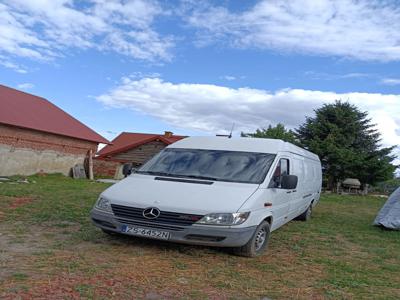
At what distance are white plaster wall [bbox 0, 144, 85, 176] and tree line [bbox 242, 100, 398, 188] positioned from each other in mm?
18531

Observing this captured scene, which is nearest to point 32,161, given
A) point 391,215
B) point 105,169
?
point 105,169

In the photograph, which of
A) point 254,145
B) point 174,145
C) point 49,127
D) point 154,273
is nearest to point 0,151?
point 49,127

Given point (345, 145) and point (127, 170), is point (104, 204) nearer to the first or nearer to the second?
point (127, 170)

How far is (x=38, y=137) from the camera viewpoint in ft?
75.0

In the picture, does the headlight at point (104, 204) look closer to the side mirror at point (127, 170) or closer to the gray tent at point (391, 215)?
the side mirror at point (127, 170)

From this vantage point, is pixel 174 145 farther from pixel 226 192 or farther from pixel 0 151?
pixel 0 151

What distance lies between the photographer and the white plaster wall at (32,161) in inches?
822

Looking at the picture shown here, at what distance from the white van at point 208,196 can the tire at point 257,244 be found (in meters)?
0.01

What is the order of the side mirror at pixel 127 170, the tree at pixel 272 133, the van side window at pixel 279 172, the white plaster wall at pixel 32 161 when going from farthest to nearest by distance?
the tree at pixel 272 133 < the white plaster wall at pixel 32 161 < the side mirror at pixel 127 170 < the van side window at pixel 279 172

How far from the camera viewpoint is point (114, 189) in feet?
21.5

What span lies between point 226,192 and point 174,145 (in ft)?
7.37

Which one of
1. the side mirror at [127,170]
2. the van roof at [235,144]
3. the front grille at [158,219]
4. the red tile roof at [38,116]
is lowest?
the front grille at [158,219]

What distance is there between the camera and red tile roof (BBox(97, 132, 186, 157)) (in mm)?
33594

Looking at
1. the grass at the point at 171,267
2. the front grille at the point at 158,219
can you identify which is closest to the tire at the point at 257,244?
the grass at the point at 171,267
